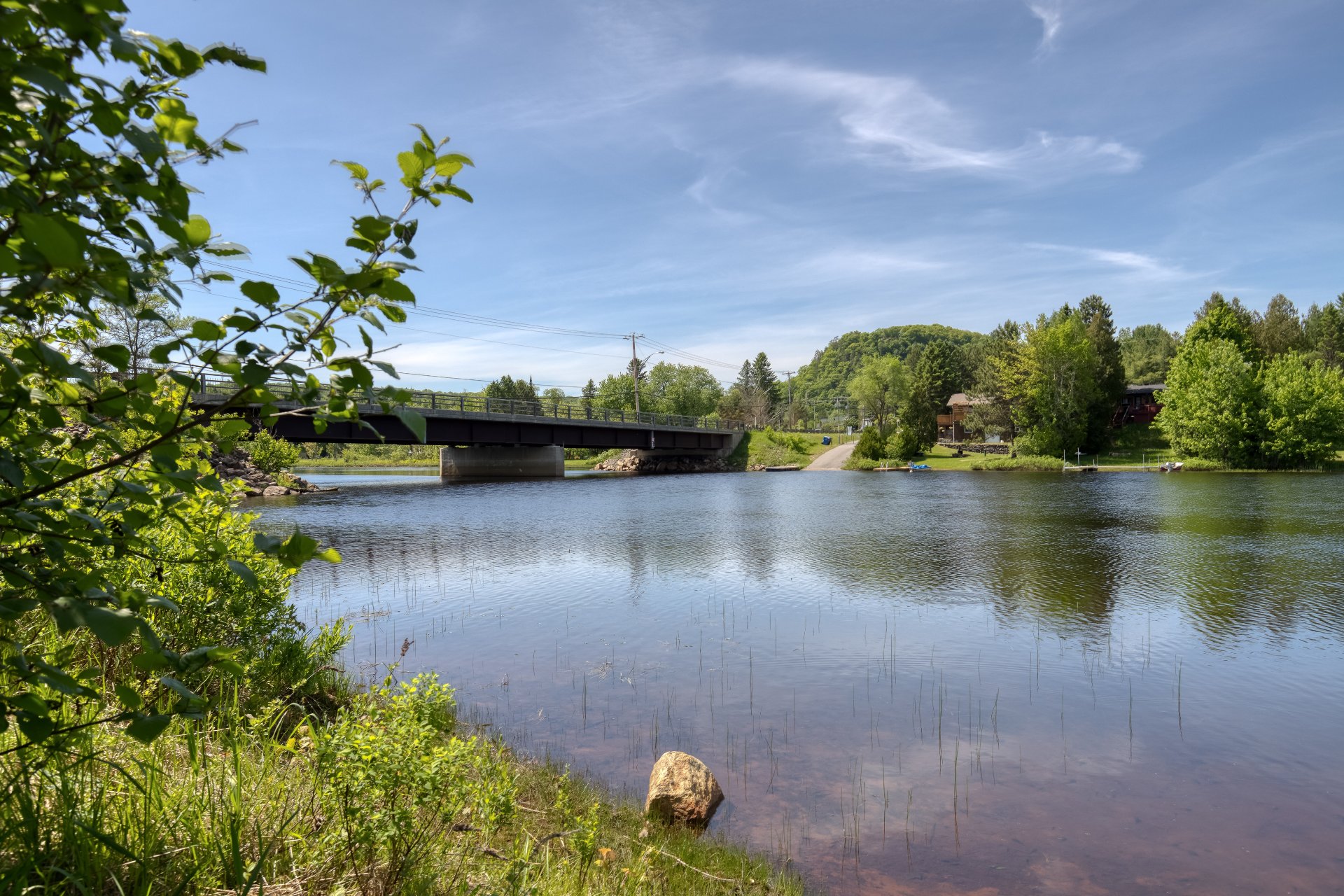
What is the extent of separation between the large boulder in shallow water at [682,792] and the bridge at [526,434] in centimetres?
4279

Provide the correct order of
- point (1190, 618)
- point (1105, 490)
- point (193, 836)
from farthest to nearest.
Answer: point (1105, 490) → point (1190, 618) → point (193, 836)

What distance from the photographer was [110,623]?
1961 millimetres

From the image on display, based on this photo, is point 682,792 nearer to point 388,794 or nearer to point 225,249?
point 388,794

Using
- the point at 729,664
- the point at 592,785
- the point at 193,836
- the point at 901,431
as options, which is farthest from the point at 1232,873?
the point at 901,431

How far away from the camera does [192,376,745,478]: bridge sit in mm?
60750

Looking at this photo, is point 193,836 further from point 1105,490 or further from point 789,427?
point 789,427

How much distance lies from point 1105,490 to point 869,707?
149 ft

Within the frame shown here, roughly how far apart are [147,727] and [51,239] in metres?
1.52

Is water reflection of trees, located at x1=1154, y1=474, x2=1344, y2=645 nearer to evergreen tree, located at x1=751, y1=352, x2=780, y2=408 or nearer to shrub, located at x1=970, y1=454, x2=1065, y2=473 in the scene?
shrub, located at x1=970, y1=454, x2=1065, y2=473

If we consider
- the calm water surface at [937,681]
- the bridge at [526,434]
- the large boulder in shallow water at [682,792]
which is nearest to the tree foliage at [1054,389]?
the bridge at [526,434]

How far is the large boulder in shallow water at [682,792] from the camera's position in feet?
24.8

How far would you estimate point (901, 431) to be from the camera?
88.6m

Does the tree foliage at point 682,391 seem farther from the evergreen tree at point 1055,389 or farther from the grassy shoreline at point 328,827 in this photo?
the grassy shoreline at point 328,827

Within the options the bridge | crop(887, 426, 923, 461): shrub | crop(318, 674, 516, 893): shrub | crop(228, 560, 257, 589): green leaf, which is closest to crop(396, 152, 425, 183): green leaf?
crop(228, 560, 257, 589): green leaf
